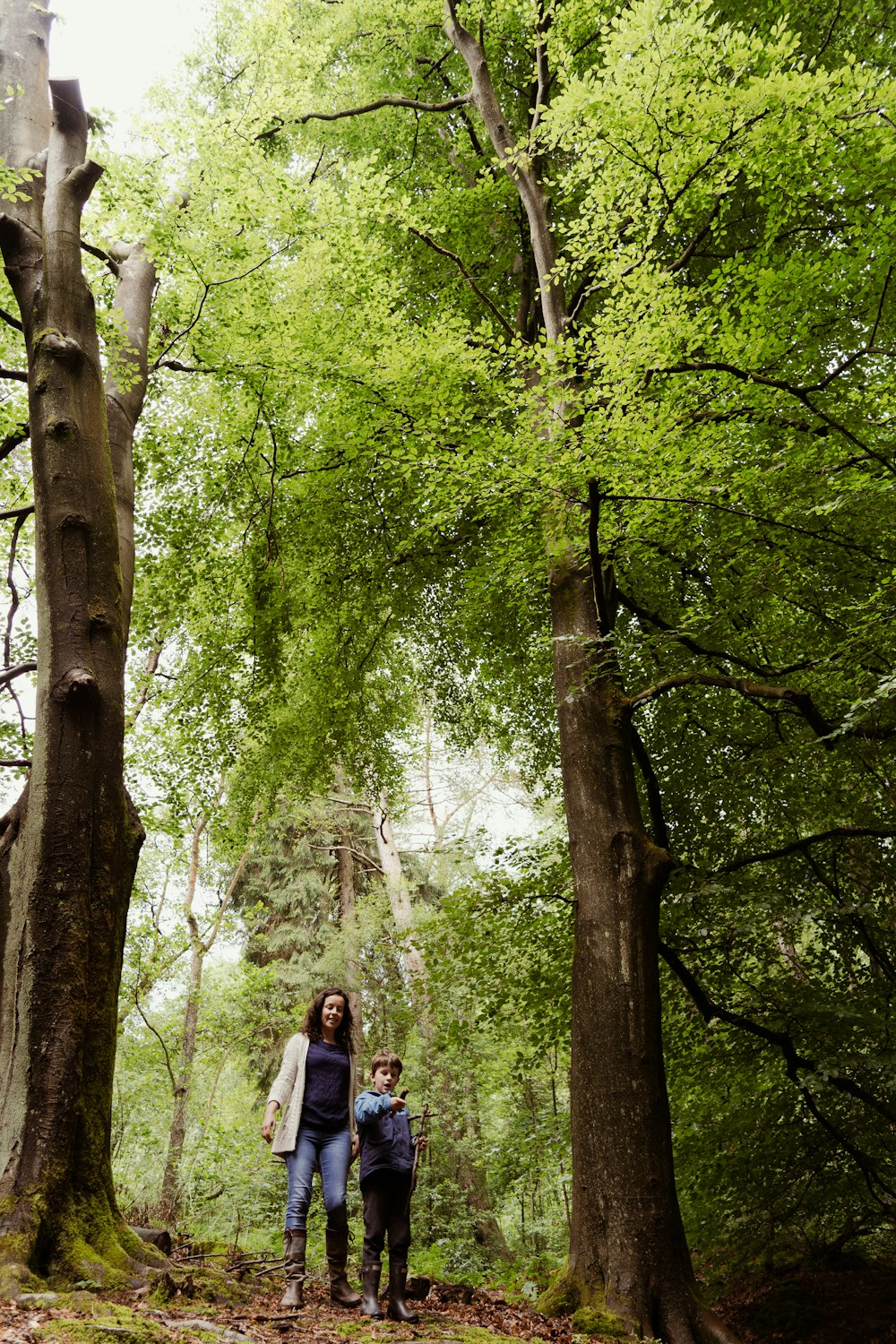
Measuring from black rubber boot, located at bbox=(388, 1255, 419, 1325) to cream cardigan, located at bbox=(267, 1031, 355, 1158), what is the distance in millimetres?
719

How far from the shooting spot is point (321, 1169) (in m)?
4.74

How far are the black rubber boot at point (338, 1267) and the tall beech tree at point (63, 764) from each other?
1281 millimetres

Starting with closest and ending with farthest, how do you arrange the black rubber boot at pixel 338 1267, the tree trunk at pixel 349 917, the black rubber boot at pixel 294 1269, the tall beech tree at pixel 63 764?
1. the tall beech tree at pixel 63 764
2. the black rubber boot at pixel 294 1269
3. the black rubber boot at pixel 338 1267
4. the tree trunk at pixel 349 917

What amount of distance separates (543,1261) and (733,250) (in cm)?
1213

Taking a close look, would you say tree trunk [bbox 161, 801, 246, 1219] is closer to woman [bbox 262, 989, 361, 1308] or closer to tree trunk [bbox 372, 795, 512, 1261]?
tree trunk [bbox 372, 795, 512, 1261]

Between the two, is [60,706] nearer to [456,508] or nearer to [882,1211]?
[456,508]

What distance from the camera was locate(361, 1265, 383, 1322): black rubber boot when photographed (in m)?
4.34

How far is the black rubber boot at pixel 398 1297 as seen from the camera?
173 inches

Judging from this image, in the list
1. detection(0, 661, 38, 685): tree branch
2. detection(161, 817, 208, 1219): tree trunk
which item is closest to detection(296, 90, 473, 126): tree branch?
detection(0, 661, 38, 685): tree branch

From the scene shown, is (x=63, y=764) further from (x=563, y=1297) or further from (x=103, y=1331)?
→ (x=563, y=1297)

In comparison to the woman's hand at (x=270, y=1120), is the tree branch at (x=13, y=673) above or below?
above

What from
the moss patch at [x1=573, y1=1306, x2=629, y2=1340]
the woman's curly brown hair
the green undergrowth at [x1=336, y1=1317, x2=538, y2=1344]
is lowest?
the moss patch at [x1=573, y1=1306, x2=629, y2=1340]

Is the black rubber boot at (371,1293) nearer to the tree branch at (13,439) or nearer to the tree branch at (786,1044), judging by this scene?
the tree branch at (786,1044)

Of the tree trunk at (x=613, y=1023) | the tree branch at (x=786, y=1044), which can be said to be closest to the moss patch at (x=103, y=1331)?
the tree trunk at (x=613, y=1023)
